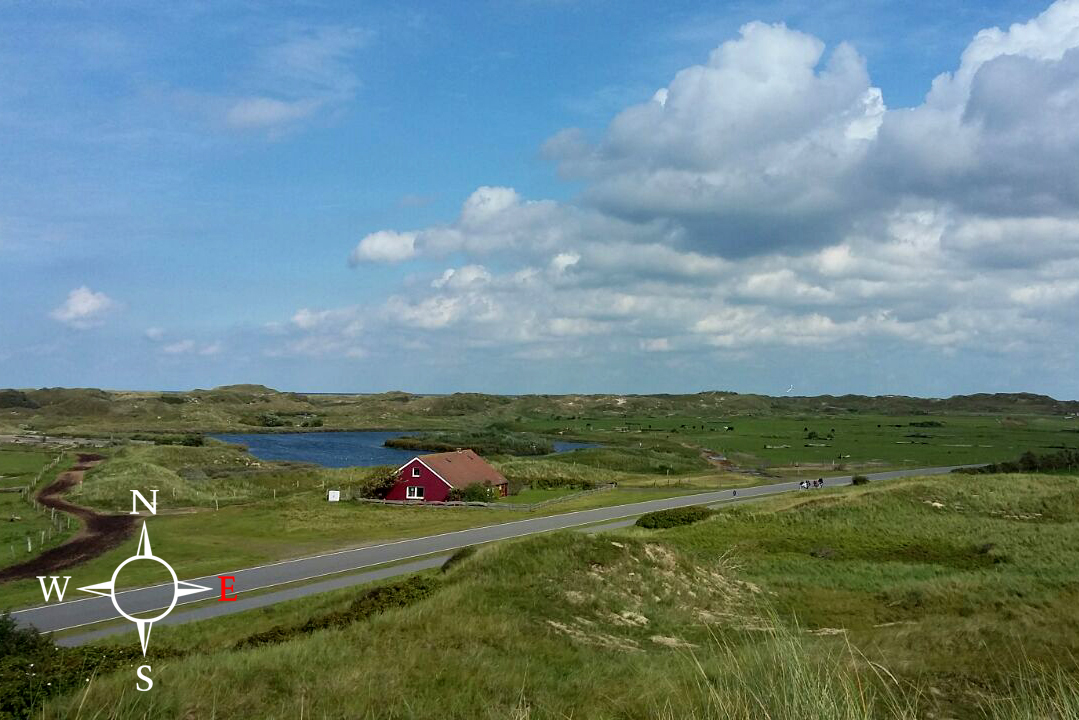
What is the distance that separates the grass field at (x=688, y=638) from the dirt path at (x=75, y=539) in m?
19.4

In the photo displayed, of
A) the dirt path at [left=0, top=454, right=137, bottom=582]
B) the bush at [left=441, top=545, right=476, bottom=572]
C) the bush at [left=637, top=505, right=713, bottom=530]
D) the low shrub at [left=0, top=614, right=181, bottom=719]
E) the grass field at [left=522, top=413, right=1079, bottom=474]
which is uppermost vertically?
the low shrub at [left=0, top=614, right=181, bottom=719]

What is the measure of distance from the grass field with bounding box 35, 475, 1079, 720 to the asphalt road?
323 cm

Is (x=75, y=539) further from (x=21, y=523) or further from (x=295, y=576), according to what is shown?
(x=295, y=576)

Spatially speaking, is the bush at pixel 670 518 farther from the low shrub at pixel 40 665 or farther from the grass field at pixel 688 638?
the low shrub at pixel 40 665

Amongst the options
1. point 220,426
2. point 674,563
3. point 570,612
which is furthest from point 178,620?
point 220,426

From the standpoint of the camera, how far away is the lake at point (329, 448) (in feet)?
405

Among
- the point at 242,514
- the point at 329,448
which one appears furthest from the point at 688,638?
the point at 329,448

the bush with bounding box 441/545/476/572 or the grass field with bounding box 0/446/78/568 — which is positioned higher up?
the bush with bounding box 441/545/476/572

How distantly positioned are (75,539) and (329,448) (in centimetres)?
10171

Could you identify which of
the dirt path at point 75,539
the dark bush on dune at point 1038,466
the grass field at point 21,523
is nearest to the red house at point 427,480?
the dirt path at point 75,539

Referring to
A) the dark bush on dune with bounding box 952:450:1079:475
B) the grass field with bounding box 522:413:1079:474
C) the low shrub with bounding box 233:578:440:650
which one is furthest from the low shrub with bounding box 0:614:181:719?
the grass field with bounding box 522:413:1079:474

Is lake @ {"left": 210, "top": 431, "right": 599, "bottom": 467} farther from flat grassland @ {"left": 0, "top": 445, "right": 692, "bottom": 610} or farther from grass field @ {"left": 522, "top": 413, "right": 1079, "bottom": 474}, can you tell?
flat grassland @ {"left": 0, "top": 445, "right": 692, "bottom": 610}

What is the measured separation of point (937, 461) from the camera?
11862 cm

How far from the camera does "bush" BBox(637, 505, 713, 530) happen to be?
50041 millimetres
